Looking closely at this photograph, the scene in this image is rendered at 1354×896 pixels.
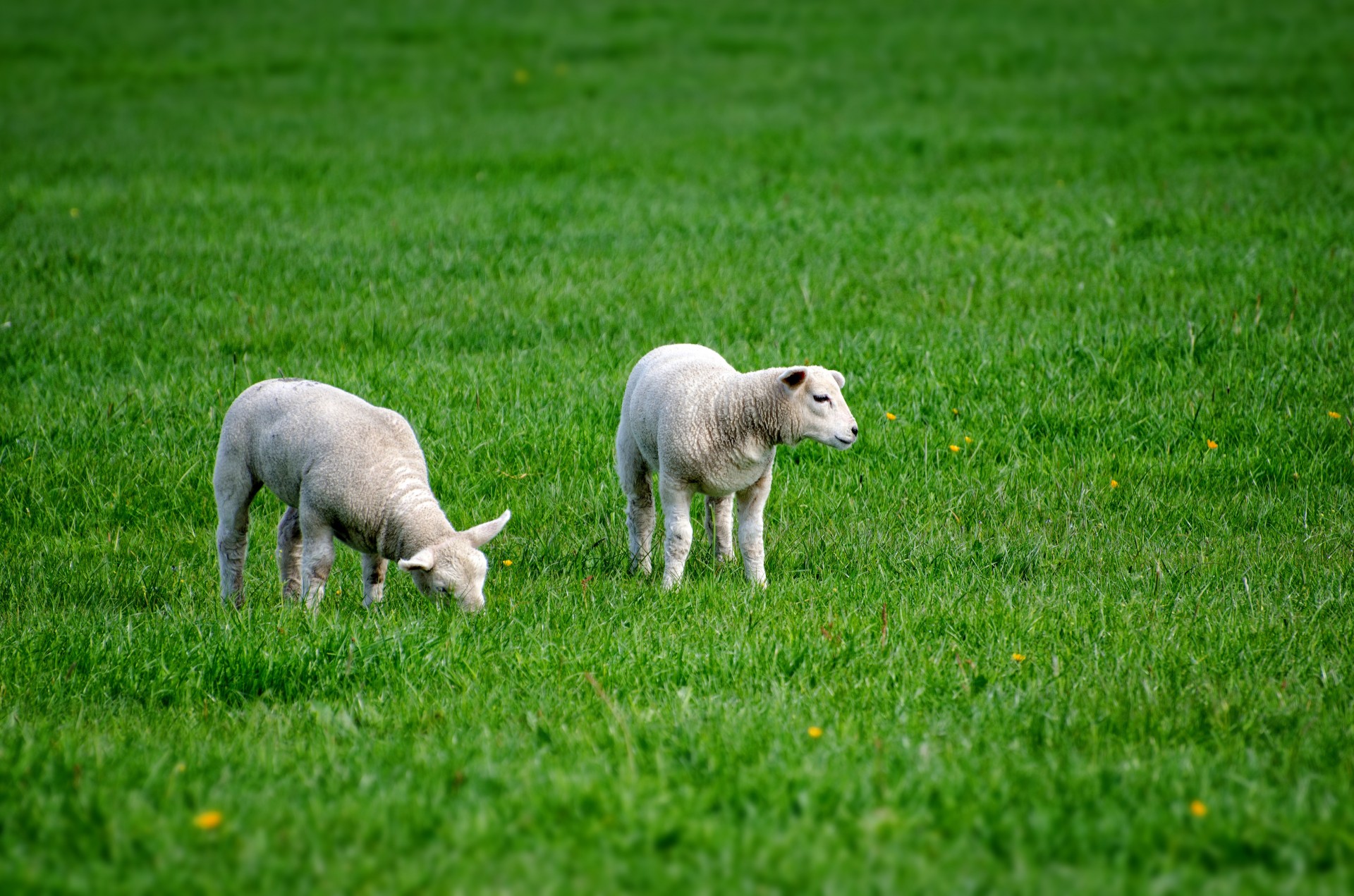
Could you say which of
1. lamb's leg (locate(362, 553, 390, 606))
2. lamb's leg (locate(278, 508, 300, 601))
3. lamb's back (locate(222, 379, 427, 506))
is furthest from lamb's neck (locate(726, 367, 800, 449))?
lamb's leg (locate(278, 508, 300, 601))

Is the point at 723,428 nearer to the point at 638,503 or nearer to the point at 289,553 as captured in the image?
the point at 638,503

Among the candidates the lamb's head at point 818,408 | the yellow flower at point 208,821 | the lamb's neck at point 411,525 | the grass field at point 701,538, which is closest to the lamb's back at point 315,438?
the lamb's neck at point 411,525

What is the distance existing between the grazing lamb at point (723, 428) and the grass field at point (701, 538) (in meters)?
0.35

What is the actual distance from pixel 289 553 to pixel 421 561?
48.6 inches

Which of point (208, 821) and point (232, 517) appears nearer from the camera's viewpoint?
point (208, 821)

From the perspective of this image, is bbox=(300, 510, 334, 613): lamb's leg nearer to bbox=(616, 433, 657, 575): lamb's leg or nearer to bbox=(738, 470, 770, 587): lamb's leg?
bbox=(616, 433, 657, 575): lamb's leg

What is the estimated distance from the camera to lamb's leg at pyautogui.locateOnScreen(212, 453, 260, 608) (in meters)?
→ 5.73

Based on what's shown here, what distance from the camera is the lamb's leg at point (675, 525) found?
559 cm

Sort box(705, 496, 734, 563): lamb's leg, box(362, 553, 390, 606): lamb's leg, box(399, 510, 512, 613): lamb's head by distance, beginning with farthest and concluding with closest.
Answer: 1. box(705, 496, 734, 563): lamb's leg
2. box(362, 553, 390, 606): lamb's leg
3. box(399, 510, 512, 613): lamb's head

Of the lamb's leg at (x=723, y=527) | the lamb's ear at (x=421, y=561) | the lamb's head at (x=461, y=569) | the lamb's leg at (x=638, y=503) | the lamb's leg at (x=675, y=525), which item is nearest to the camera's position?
the lamb's ear at (x=421, y=561)

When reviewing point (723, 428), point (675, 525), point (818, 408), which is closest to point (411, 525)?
point (675, 525)

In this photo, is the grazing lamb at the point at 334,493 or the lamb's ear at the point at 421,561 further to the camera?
the grazing lamb at the point at 334,493

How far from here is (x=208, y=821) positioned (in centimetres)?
339

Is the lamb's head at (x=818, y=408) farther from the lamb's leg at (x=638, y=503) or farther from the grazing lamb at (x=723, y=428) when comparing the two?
the lamb's leg at (x=638, y=503)
